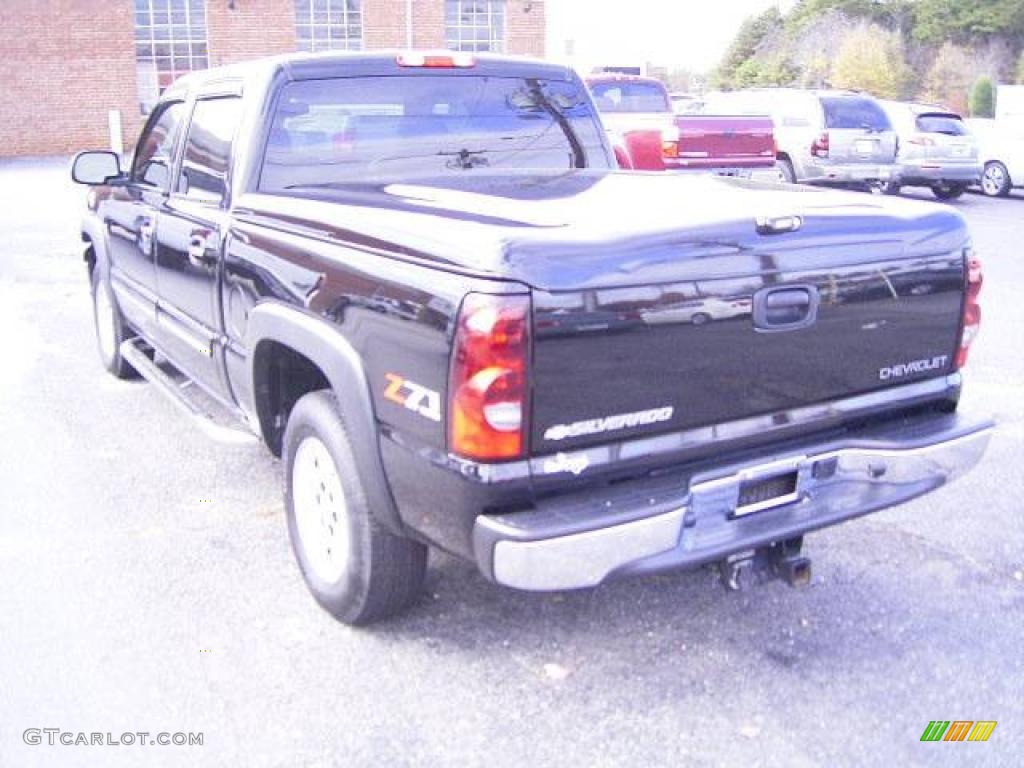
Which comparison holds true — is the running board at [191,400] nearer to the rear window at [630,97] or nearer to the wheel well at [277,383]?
the wheel well at [277,383]

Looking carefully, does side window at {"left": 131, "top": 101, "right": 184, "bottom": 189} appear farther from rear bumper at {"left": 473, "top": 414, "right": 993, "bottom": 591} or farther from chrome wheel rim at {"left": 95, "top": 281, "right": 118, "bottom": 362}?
rear bumper at {"left": 473, "top": 414, "right": 993, "bottom": 591}

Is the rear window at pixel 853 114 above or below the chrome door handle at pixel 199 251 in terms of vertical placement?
above

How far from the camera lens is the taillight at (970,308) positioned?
362cm

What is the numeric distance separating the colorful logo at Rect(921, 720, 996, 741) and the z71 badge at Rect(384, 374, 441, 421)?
1678mm

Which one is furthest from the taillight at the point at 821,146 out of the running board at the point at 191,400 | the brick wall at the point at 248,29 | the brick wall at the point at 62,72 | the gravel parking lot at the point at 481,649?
the brick wall at the point at 62,72

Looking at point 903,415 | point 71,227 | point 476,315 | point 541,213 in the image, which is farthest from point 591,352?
point 71,227

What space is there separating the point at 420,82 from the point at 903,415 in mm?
2361

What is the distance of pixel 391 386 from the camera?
3096 mm

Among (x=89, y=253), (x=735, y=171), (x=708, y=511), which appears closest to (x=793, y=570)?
(x=708, y=511)

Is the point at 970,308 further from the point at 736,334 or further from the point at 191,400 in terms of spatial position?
the point at 191,400

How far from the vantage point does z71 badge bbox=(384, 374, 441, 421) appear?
2904 millimetres

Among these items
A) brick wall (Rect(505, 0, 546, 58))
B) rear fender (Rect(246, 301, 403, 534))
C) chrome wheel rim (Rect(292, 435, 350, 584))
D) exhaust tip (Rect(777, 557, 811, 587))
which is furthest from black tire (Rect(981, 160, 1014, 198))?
rear fender (Rect(246, 301, 403, 534))

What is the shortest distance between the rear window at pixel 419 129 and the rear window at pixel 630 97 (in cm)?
1147

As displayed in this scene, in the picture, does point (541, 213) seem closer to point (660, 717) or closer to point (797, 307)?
point (797, 307)
